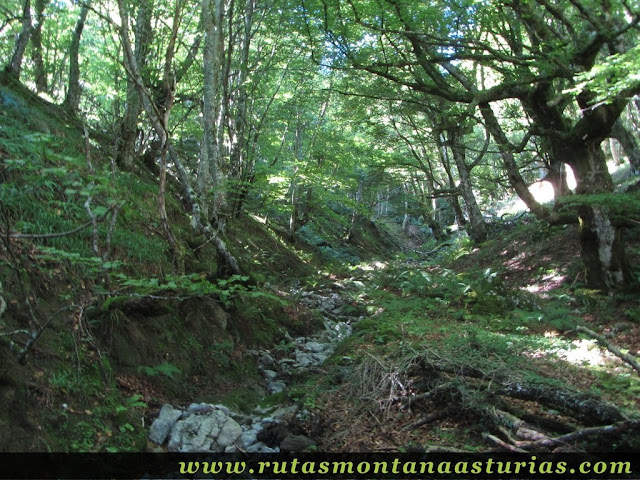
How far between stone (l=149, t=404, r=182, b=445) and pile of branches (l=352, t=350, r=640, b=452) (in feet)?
6.30

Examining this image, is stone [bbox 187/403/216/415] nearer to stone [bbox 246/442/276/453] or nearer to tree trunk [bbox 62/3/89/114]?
stone [bbox 246/442/276/453]

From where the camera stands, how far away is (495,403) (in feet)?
13.9

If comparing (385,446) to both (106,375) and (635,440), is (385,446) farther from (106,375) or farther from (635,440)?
(106,375)

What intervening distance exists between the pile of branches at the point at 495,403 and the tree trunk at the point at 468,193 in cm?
1260

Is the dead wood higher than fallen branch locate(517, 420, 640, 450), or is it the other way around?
the dead wood

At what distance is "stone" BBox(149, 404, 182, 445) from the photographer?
388cm

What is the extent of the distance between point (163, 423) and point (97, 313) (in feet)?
4.45

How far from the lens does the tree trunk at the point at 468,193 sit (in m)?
16.6

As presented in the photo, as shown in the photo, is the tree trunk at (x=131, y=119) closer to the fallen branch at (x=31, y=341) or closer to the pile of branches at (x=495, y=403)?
the fallen branch at (x=31, y=341)

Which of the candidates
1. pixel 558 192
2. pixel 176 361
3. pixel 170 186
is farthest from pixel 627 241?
pixel 170 186

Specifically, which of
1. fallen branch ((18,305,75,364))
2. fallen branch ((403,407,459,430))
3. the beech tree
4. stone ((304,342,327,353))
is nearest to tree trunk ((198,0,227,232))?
the beech tree

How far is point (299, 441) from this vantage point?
4.03m

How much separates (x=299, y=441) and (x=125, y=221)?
4.29m

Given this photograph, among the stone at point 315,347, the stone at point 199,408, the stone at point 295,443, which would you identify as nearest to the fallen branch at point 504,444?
the stone at point 295,443
